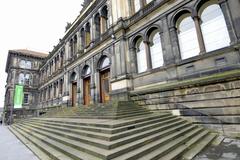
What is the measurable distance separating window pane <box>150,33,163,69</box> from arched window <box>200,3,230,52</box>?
2779 mm

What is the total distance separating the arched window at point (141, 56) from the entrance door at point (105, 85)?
374 cm

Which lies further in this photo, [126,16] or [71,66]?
[71,66]

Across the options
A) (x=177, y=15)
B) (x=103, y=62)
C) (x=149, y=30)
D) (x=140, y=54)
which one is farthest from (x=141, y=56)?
(x=103, y=62)

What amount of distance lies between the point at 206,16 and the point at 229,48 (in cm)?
252

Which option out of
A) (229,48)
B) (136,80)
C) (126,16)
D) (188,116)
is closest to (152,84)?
(136,80)

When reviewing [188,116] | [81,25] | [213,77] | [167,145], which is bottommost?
[167,145]

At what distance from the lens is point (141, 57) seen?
11305mm

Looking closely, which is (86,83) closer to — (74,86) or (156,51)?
(74,86)

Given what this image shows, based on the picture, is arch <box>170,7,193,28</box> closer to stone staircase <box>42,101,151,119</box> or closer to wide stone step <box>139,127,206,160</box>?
stone staircase <box>42,101,151,119</box>

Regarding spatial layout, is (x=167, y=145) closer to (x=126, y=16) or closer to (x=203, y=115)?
(x=203, y=115)

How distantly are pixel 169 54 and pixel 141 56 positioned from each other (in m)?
2.62

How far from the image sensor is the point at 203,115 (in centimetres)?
703

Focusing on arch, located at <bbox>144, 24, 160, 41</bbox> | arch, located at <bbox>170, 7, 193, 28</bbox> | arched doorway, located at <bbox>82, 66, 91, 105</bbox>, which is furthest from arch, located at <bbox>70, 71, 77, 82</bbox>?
arch, located at <bbox>170, 7, 193, 28</bbox>

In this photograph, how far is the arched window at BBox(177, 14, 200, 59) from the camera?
849 centimetres
